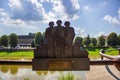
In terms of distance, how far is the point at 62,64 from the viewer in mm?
1704

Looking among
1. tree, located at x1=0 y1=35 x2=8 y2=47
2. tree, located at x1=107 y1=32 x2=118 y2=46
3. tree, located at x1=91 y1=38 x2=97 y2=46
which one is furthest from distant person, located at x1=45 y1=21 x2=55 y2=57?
tree, located at x1=91 y1=38 x2=97 y2=46

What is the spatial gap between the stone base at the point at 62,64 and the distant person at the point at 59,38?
0.05 m

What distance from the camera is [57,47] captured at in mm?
Answer: 1688

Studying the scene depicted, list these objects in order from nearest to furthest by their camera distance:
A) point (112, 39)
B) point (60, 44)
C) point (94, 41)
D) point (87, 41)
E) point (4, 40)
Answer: point (60, 44)
point (112, 39)
point (4, 40)
point (87, 41)
point (94, 41)

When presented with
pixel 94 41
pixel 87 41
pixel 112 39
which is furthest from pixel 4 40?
pixel 112 39

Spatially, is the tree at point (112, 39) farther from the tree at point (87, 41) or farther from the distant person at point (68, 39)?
the distant person at point (68, 39)

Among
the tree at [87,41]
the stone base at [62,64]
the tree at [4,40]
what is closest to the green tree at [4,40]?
the tree at [4,40]

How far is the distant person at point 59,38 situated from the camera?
66.0 inches

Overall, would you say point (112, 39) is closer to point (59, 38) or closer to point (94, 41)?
point (94, 41)

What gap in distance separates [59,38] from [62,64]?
180mm

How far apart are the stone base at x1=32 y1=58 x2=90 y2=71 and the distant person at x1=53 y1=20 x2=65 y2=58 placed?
0.05m

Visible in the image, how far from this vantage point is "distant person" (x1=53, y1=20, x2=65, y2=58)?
168 cm

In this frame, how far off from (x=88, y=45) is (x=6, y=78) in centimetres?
3935

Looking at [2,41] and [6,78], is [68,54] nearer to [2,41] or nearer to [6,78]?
[6,78]
